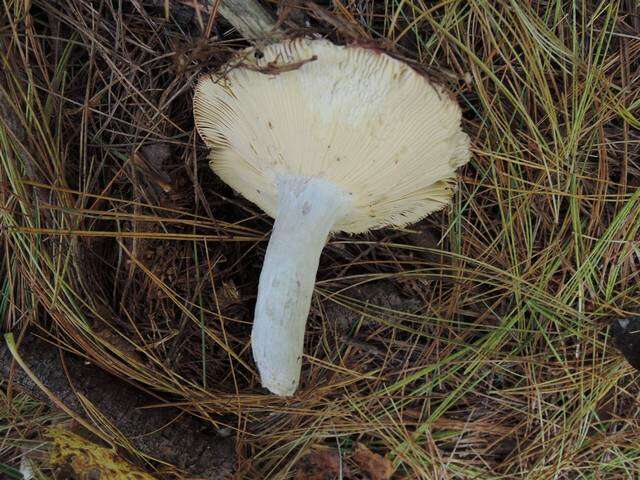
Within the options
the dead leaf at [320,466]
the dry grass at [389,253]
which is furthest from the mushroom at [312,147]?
the dead leaf at [320,466]

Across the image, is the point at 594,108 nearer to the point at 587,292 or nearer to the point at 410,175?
the point at 587,292

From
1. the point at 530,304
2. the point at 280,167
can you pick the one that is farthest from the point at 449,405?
the point at 280,167

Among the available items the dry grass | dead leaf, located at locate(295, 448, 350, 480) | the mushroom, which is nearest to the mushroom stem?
the mushroom

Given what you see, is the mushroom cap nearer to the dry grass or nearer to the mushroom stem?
the mushroom stem

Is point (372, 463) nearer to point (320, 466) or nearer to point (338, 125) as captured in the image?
point (320, 466)

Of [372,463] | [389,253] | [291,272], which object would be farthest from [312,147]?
[372,463]
